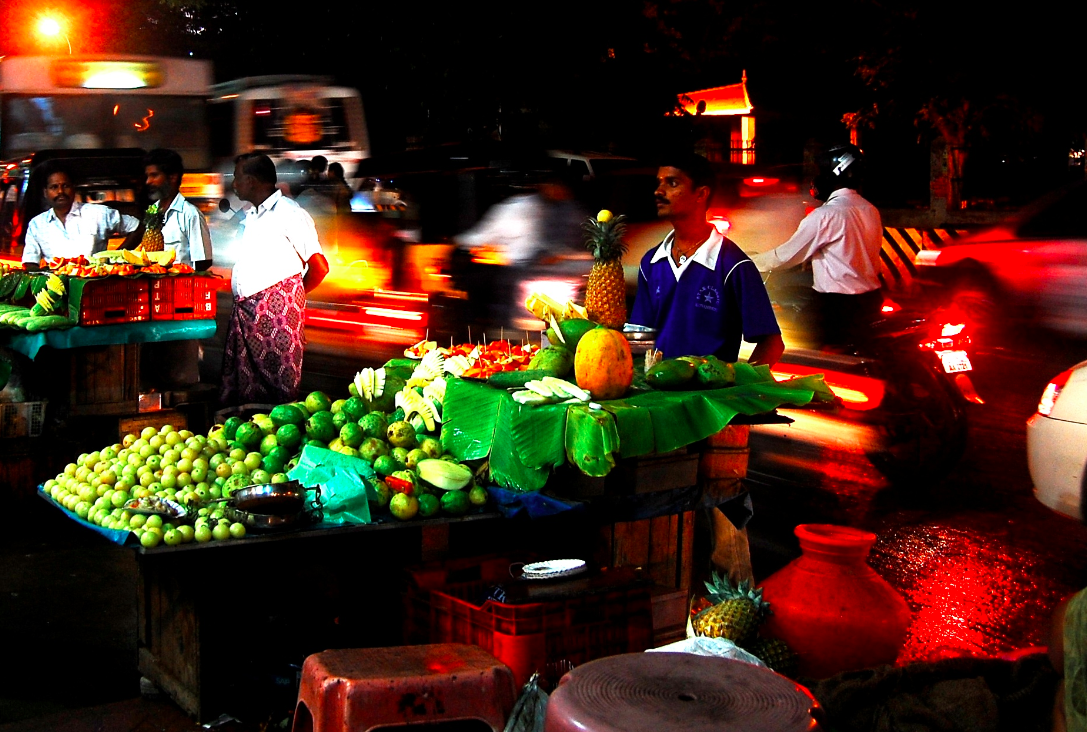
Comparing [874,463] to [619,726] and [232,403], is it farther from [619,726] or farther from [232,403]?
[619,726]

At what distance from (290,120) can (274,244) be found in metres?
8.26

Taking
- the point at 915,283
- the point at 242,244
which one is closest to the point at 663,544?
the point at 242,244

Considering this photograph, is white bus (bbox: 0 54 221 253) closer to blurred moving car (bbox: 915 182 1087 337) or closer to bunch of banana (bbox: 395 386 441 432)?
bunch of banana (bbox: 395 386 441 432)

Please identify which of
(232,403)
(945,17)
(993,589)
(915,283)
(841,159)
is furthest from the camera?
(945,17)

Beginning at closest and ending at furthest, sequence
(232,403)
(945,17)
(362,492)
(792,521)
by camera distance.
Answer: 1. (362,492)
2. (792,521)
3. (232,403)
4. (945,17)

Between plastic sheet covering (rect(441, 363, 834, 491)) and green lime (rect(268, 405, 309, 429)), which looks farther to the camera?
green lime (rect(268, 405, 309, 429))

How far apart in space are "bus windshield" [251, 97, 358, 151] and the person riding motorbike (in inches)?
363

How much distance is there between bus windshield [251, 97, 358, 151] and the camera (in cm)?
1508

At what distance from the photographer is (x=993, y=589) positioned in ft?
18.4

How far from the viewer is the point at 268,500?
155 inches

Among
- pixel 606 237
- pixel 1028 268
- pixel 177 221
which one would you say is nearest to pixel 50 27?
pixel 177 221

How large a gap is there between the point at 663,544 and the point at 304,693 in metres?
1.99

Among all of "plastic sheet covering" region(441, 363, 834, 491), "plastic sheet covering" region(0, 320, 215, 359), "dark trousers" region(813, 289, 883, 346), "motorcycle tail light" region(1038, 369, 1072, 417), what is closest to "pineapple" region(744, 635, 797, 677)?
"plastic sheet covering" region(441, 363, 834, 491)

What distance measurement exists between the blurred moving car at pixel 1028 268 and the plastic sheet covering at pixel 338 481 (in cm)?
895
